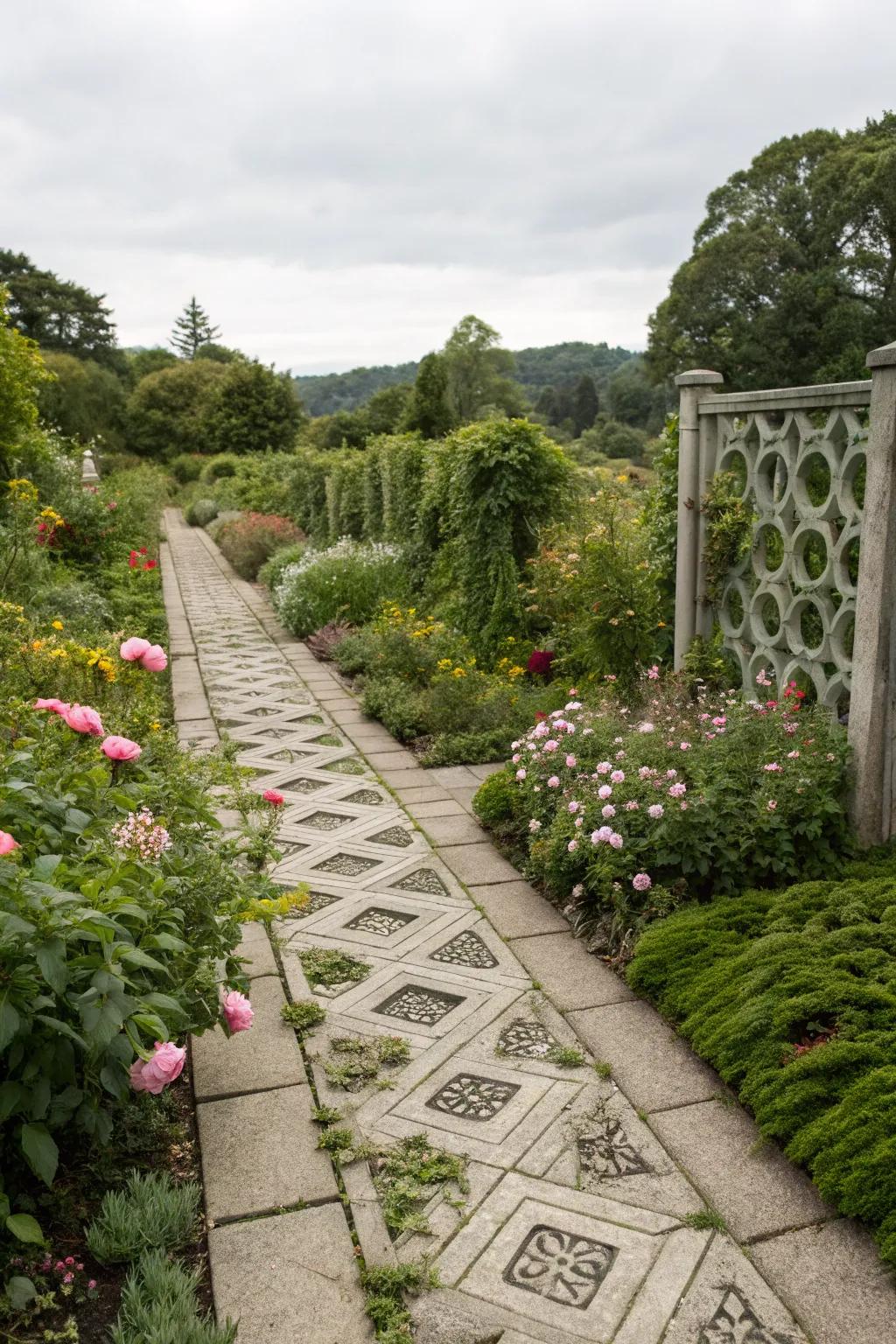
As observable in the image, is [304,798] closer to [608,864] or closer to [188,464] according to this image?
[608,864]

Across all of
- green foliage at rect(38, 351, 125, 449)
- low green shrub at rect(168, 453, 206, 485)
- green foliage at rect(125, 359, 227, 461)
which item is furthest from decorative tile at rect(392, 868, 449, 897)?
green foliage at rect(125, 359, 227, 461)

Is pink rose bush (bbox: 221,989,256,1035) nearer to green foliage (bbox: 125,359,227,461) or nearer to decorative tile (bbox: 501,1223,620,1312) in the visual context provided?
decorative tile (bbox: 501,1223,620,1312)

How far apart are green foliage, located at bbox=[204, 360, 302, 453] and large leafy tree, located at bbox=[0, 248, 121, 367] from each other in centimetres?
1461

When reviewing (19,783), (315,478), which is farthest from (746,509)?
(315,478)

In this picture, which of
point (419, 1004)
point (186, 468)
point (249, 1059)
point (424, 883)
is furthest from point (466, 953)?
point (186, 468)

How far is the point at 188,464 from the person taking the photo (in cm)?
3170

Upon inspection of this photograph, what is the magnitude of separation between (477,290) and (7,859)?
979 inches

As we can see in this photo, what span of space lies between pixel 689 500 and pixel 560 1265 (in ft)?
11.4

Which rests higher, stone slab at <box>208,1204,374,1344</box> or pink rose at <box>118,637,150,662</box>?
pink rose at <box>118,637,150,662</box>

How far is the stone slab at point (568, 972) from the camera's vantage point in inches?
118

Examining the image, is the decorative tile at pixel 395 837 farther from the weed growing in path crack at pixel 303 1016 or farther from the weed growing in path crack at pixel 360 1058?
the weed growing in path crack at pixel 360 1058

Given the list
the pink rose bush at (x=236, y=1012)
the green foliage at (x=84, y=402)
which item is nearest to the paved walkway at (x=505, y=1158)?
the pink rose bush at (x=236, y=1012)

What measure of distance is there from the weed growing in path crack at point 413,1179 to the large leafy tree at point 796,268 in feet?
92.2

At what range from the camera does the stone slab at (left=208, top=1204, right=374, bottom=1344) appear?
1.80m
